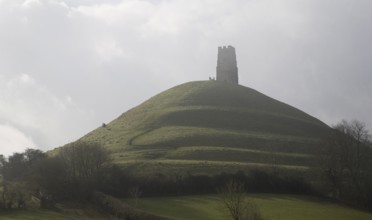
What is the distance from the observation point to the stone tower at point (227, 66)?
509 ft

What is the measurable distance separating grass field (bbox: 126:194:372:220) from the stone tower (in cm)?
9161

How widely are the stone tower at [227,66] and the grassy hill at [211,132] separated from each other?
7624mm

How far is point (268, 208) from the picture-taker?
5747cm

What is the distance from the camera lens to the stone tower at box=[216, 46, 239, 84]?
509 feet

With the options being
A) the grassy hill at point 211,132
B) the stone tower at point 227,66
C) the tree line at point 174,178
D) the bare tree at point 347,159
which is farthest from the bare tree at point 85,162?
the stone tower at point 227,66

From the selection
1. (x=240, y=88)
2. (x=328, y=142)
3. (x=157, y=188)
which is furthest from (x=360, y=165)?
(x=240, y=88)

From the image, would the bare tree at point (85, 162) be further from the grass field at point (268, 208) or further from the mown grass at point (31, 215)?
the mown grass at point (31, 215)

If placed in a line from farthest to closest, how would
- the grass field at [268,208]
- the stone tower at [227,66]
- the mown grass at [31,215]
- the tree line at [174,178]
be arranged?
the stone tower at [227,66], the tree line at [174,178], the grass field at [268,208], the mown grass at [31,215]

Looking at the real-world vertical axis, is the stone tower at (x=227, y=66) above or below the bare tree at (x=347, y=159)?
above

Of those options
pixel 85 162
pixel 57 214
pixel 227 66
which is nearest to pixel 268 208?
pixel 57 214

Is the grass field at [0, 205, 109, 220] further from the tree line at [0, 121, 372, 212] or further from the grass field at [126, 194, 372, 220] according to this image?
the grass field at [126, 194, 372, 220]

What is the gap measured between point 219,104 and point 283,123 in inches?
715

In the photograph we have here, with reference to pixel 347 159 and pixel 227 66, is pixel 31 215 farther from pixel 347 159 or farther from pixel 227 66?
pixel 227 66

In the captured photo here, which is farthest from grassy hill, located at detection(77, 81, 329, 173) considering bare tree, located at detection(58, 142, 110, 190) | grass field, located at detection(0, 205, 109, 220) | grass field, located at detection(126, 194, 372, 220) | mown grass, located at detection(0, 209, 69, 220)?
mown grass, located at detection(0, 209, 69, 220)
